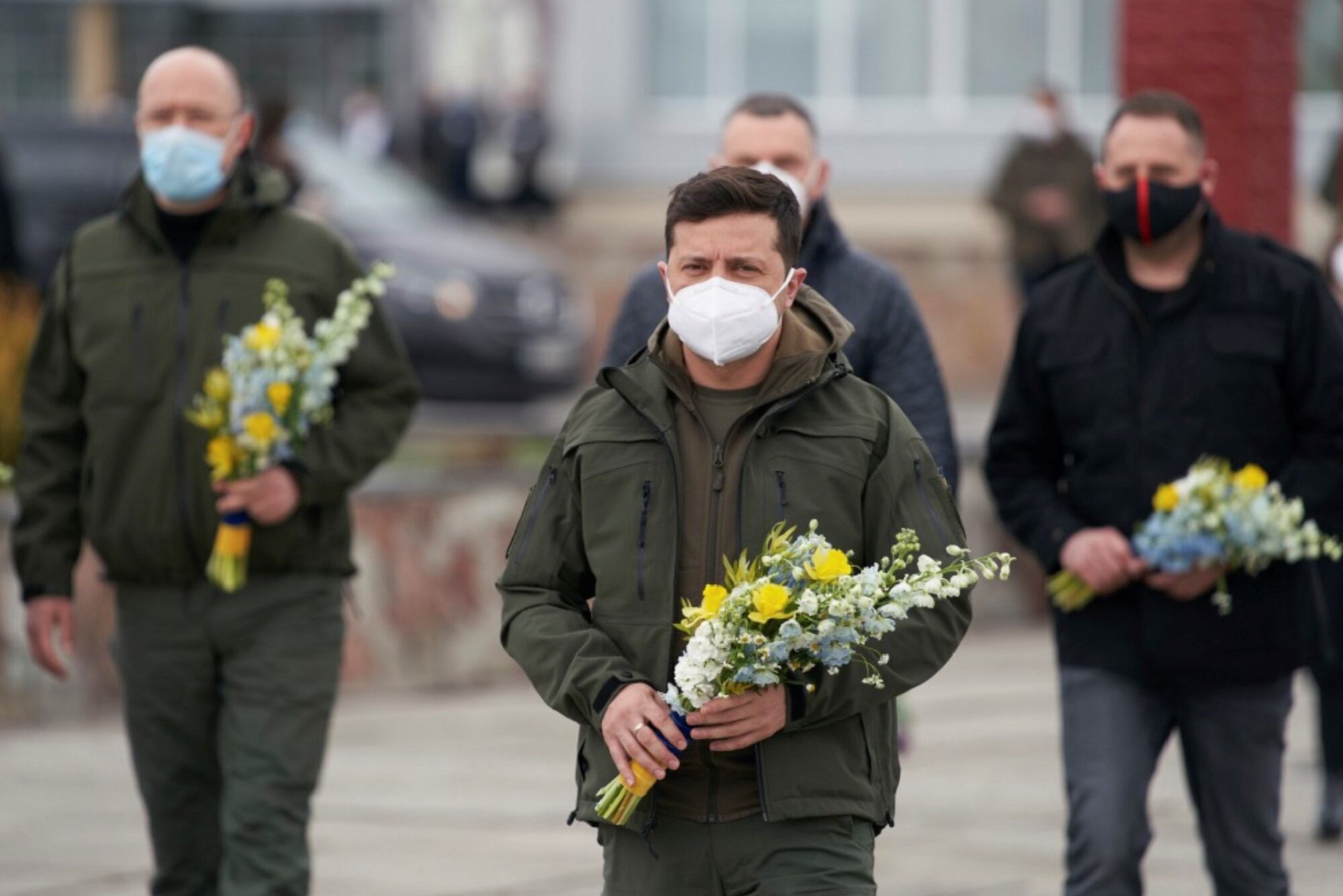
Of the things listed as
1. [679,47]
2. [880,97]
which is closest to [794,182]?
[880,97]

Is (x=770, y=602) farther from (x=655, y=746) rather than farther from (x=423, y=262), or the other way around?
(x=423, y=262)

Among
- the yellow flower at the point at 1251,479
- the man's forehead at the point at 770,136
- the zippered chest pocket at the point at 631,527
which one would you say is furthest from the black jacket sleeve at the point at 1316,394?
the zippered chest pocket at the point at 631,527

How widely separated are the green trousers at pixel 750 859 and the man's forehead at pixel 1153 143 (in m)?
2.09

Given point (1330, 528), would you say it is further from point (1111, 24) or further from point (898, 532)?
point (1111, 24)

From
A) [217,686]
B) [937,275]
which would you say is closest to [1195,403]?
[217,686]

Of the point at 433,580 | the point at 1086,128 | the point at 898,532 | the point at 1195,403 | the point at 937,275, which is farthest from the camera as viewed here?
the point at 1086,128

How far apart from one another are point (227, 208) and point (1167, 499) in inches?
91.9

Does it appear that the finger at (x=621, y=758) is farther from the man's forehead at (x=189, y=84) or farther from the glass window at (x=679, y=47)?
the glass window at (x=679, y=47)

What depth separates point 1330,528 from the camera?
5.98 metres

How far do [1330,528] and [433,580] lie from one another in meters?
5.31

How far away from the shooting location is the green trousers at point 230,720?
603 centimetres

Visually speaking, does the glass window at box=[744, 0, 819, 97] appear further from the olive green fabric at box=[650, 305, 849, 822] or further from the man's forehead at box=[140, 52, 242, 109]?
the olive green fabric at box=[650, 305, 849, 822]

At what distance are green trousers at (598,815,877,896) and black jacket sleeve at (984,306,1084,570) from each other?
168 cm

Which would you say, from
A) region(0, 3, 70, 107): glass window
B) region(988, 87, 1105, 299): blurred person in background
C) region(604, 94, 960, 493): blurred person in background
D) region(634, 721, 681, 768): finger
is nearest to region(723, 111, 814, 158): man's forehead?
region(604, 94, 960, 493): blurred person in background
